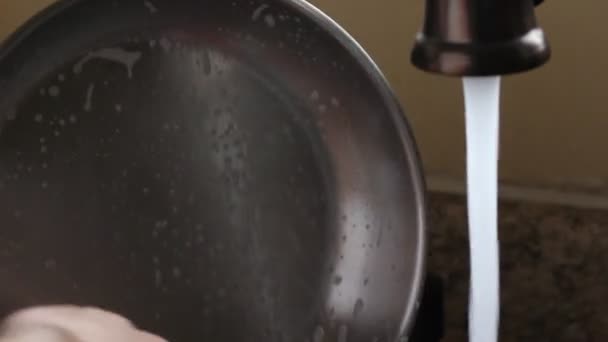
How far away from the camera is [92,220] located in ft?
1.89

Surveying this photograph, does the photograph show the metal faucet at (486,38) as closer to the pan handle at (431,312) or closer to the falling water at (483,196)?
the falling water at (483,196)

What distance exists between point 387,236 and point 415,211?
0.11 ft

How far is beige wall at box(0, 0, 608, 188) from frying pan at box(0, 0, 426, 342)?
0.40ft

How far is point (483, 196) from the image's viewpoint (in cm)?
47

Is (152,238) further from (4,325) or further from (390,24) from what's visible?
(390,24)

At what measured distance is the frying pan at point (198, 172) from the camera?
53cm

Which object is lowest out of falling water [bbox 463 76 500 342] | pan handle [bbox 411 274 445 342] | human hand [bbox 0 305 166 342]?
pan handle [bbox 411 274 445 342]

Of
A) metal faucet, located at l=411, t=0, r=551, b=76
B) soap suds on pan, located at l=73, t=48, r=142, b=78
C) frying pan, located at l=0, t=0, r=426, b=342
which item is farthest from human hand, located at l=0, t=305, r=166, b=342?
metal faucet, located at l=411, t=0, r=551, b=76

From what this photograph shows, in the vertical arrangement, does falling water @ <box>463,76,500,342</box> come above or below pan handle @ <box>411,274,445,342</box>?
above

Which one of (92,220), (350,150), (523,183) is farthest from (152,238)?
(523,183)

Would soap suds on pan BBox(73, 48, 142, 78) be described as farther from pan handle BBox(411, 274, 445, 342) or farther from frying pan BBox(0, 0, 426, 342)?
pan handle BBox(411, 274, 445, 342)

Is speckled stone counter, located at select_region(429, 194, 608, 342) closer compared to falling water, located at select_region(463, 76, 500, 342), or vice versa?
falling water, located at select_region(463, 76, 500, 342)

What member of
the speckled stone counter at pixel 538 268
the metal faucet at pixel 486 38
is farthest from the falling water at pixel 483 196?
the speckled stone counter at pixel 538 268

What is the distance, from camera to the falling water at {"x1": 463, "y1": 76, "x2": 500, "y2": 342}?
0.44 m
